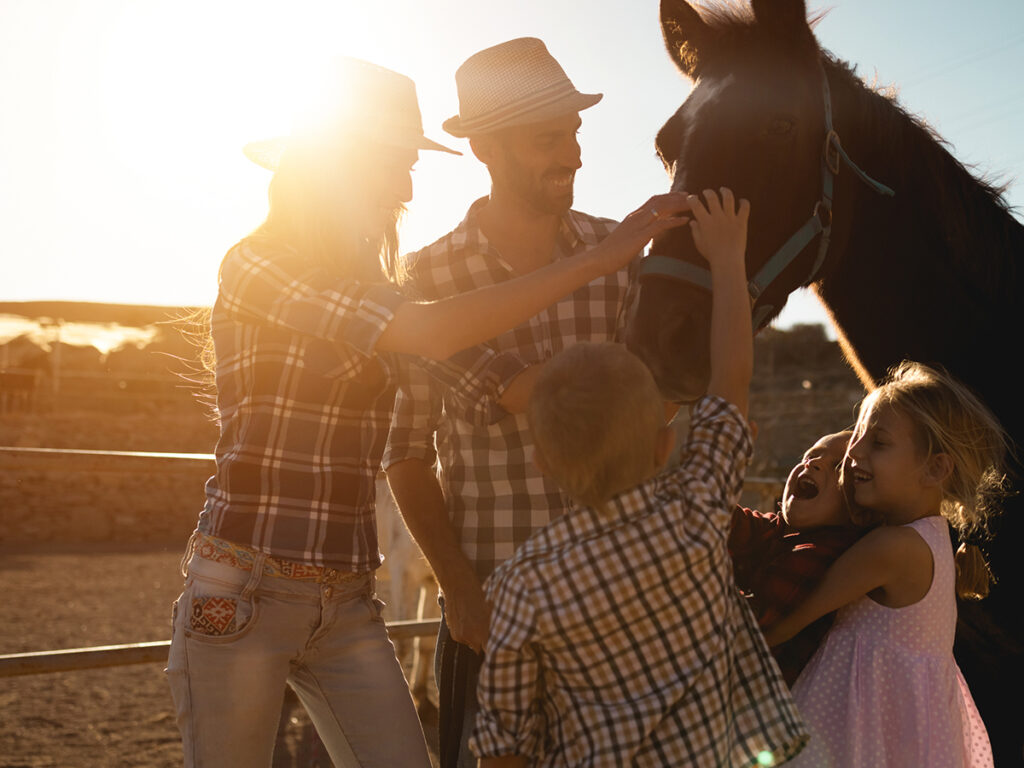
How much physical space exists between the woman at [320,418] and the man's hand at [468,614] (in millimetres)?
146

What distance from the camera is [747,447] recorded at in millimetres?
1255

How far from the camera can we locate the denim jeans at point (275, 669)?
4.74 feet

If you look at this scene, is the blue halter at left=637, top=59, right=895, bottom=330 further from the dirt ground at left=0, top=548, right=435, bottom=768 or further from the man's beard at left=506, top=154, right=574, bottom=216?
the dirt ground at left=0, top=548, right=435, bottom=768

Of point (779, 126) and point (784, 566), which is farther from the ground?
point (779, 126)

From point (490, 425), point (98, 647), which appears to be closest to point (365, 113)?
point (490, 425)

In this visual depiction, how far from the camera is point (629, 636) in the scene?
1.18 meters

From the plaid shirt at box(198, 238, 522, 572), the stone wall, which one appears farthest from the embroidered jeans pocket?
the stone wall

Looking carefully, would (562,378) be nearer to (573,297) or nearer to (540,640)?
(540,640)

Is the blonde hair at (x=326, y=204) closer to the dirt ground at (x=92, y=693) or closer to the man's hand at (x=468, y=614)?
the man's hand at (x=468, y=614)

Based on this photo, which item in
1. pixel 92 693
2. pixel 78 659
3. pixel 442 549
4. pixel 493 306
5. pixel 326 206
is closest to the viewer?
pixel 493 306

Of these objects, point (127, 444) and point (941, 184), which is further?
point (127, 444)

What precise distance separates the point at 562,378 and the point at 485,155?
0.95m

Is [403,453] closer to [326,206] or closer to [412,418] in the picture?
[412,418]

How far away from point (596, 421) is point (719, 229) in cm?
49
